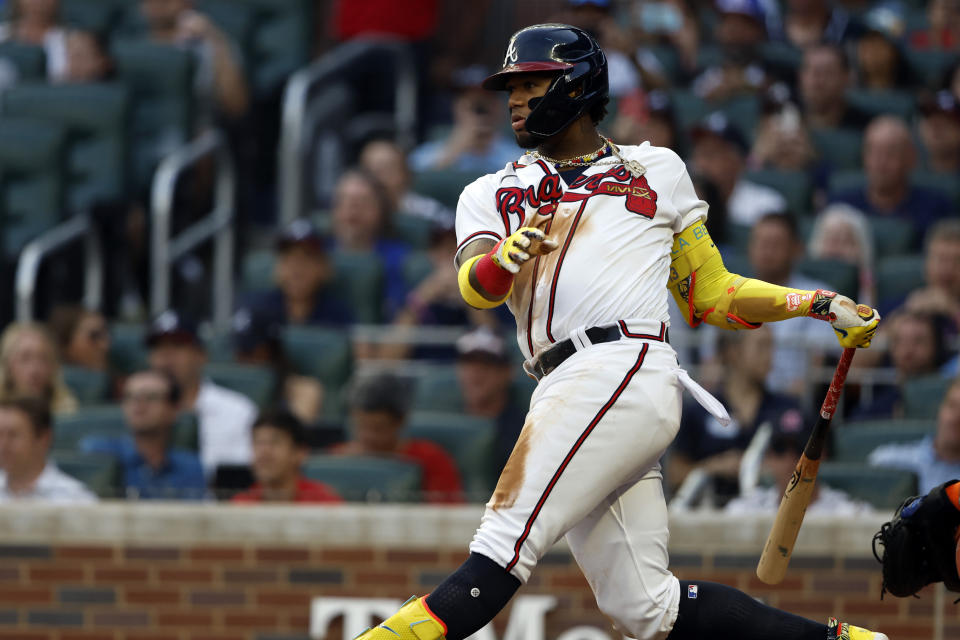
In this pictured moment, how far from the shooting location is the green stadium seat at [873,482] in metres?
6.09

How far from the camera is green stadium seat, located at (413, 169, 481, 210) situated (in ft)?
31.2

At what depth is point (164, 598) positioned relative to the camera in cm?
615

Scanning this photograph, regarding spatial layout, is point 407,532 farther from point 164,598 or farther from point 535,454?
point 535,454

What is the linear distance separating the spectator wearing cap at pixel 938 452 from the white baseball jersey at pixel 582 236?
2351 millimetres

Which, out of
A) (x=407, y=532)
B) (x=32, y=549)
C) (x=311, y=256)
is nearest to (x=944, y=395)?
(x=407, y=532)

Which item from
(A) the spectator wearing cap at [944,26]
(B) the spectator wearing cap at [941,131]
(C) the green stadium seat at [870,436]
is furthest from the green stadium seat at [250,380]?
(A) the spectator wearing cap at [944,26]

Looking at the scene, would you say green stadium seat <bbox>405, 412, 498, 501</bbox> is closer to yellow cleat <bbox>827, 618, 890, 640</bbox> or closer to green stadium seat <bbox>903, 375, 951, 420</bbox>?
green stadium seat <bbox>903, 375, 951, 420</bbox>

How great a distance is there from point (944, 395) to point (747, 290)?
2853 mm

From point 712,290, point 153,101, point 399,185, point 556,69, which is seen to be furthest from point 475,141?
point 556,69

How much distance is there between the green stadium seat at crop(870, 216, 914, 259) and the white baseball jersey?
4.59 m

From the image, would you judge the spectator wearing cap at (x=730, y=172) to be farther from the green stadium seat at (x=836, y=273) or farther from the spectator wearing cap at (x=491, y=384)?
the spectator wearing cap at (x=491, y=384)

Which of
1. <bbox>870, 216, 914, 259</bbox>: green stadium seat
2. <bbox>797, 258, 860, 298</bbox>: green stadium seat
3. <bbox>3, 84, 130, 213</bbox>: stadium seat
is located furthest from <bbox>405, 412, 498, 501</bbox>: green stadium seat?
<bbox>3, 84, 130, 213</bbox>: stadium seat

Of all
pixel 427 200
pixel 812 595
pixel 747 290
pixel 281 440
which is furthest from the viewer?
pixel 427 200

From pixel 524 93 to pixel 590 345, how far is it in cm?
73
